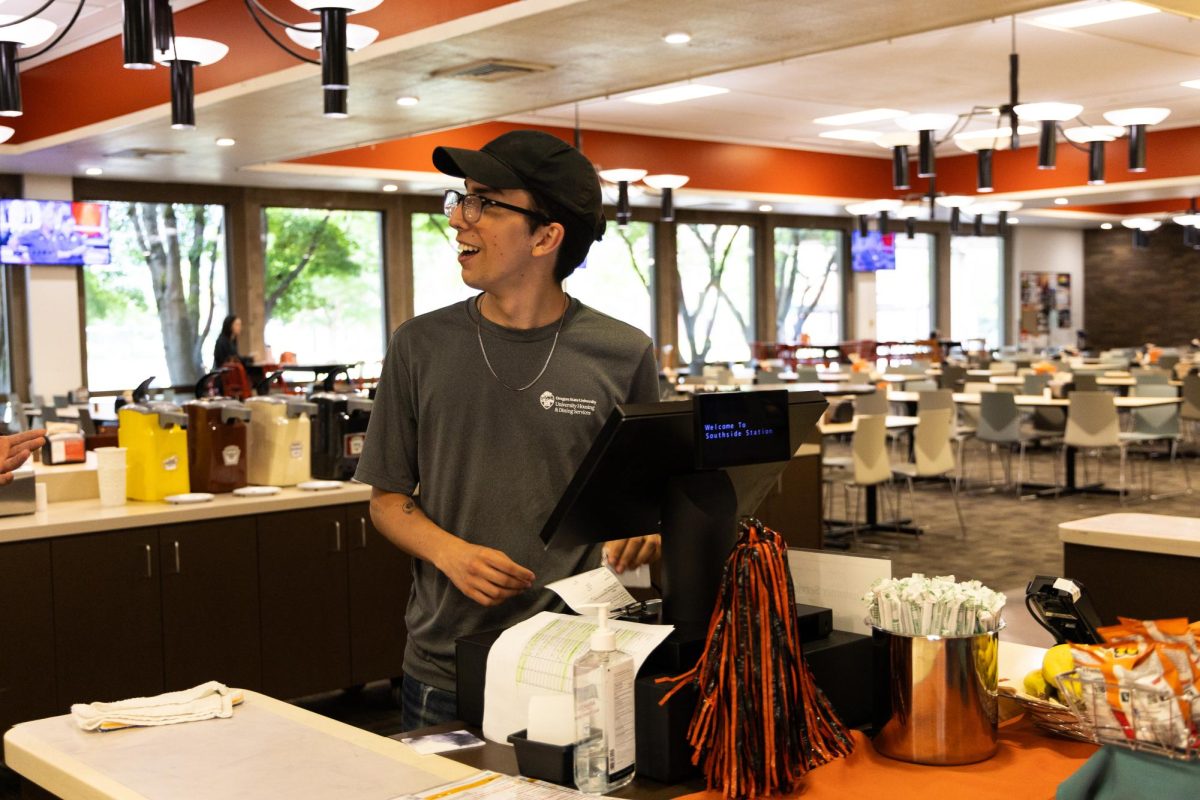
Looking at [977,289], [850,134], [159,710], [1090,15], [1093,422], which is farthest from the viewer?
[977,289]

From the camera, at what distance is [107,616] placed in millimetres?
4262

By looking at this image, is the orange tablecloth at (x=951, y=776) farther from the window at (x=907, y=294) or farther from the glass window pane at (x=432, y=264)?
the window at (x=907, y=294)

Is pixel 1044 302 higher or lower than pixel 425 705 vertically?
higher

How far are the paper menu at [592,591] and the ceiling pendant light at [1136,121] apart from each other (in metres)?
9.85

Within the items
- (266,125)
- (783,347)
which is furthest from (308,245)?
(783,347)

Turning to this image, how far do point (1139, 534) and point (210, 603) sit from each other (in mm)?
3036

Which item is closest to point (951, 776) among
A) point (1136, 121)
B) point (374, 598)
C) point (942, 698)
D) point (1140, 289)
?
point (942, 698)

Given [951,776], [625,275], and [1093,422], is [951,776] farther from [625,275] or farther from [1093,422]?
[625,275]

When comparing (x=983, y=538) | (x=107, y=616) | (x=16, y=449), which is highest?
(x=16, y=449)

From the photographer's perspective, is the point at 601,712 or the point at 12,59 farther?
the point at 12,59

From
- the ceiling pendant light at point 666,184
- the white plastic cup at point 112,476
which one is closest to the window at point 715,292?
the ceiling pendant light at point 666,184

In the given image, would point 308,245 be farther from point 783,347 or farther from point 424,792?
point 424,792

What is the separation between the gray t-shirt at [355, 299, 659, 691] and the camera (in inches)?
77.5

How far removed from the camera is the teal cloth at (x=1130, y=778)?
1242 millimetres
